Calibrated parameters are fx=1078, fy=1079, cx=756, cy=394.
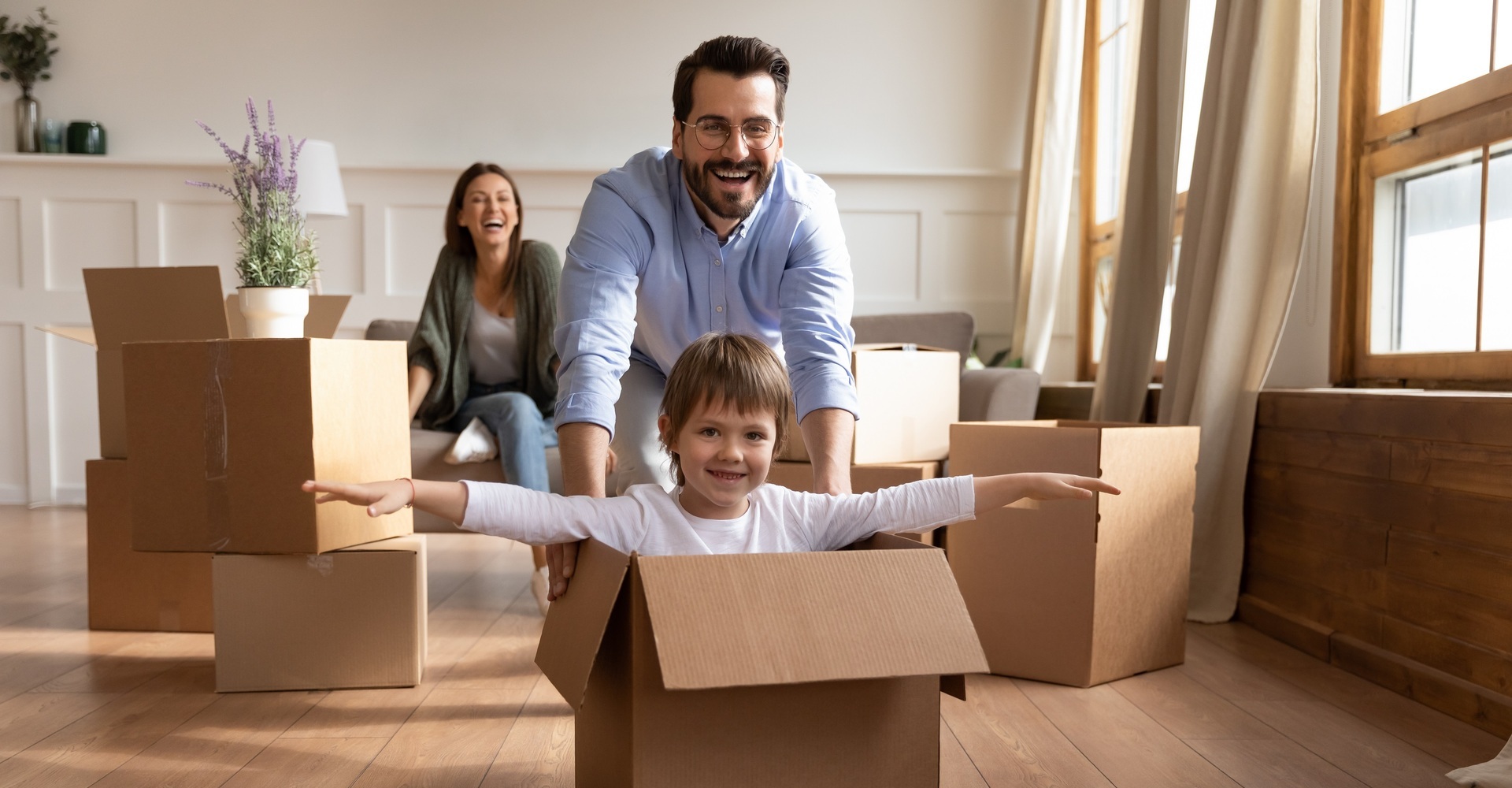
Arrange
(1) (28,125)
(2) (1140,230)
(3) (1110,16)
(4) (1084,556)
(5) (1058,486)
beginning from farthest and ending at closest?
(1) (28,125)
(3) (1110,16)
(2) (1140,230)
(4) (1084,556)
(5) (1058,486)

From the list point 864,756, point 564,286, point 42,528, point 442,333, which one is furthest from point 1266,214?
point 42,528

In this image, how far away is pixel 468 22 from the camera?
4.61 m

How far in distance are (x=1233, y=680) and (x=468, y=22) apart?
3.97 m

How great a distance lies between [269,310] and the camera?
6.46 feet

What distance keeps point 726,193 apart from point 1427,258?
1.45 meters

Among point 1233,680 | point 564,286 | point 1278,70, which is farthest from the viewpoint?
point 1278,70

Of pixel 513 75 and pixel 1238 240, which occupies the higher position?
pixel 513 75

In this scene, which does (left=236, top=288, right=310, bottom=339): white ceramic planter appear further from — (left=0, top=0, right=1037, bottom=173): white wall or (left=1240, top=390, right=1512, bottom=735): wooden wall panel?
(left=0, top=0, right=1037, bottom=173): white wall

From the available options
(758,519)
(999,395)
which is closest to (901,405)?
(999,395)

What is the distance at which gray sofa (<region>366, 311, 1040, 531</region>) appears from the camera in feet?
9.33

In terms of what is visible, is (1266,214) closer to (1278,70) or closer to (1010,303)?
(1278,70)

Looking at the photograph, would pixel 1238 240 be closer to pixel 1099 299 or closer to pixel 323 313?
pixel 1099 299

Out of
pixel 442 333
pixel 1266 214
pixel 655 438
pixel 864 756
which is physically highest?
pixel 1266 214

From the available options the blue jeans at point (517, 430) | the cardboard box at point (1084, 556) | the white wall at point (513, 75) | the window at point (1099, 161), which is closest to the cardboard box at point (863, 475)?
the cardboard box at point (1084, 556)
